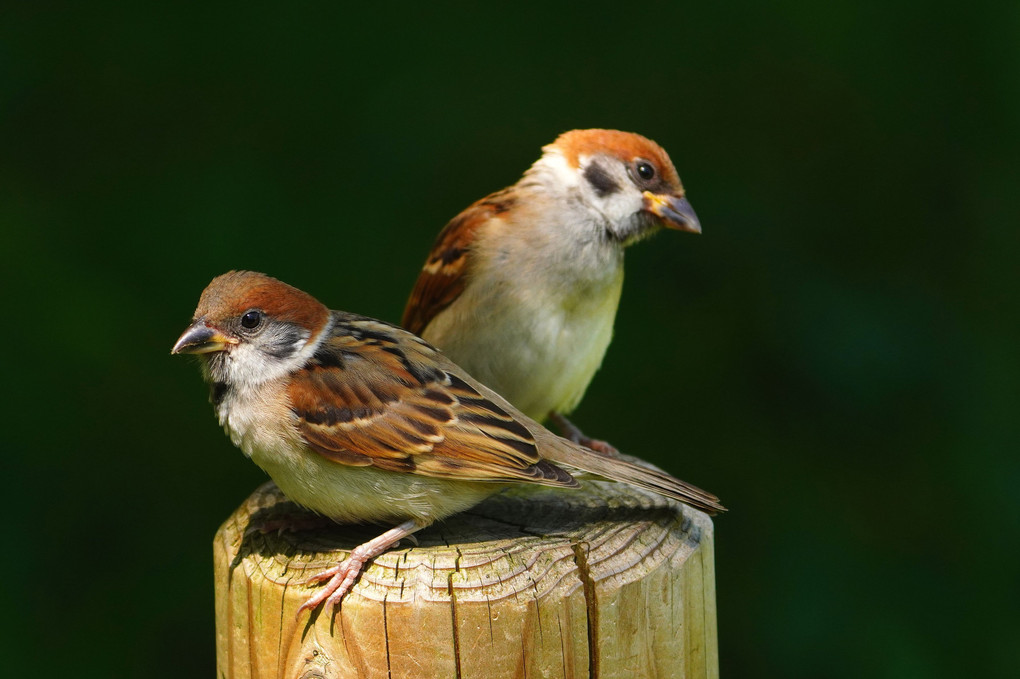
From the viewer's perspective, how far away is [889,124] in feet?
14.6

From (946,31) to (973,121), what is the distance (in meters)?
0.35

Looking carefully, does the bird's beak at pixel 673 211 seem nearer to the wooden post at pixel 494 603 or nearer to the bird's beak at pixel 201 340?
the wooden post at pixel 494 603

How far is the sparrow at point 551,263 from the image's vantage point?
11.7 ft

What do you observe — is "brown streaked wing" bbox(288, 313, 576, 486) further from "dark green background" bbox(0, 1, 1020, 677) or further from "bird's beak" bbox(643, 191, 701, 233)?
"dark green background" bbox(0, 1, 1020, 677)

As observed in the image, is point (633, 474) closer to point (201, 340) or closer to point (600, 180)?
point (201, 340)

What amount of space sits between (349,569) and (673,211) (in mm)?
1635

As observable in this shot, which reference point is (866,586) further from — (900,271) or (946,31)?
(946,31)

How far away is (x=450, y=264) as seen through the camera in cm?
373

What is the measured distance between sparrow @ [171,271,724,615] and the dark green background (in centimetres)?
149

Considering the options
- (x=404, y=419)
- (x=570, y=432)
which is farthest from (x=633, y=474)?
(x=570, y=432)

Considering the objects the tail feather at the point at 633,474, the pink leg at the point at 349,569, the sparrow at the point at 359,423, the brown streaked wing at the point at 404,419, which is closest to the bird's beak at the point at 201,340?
the sparrow at the point at 359,423

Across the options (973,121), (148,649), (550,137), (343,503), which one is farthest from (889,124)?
(148,649)

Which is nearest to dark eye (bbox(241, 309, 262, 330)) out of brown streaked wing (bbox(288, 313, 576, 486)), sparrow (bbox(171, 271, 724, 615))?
sparrow (bbox(171, 271, 724, 615))

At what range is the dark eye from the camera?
9.07 feet
